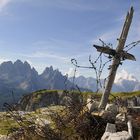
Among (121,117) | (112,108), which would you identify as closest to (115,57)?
(112,108)

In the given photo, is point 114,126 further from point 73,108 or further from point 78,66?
point 78,66

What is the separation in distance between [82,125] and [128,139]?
2.06 m

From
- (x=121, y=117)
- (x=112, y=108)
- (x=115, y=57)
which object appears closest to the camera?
(x=121, y=117)

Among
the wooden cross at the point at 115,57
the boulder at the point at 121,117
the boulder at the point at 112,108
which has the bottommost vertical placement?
the boulder at the point at 121,117

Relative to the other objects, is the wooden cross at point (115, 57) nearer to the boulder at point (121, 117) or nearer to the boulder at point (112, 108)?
the boulder at point (112, 108)

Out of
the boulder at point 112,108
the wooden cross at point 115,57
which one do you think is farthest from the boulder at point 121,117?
the wooden cross at point 115,57

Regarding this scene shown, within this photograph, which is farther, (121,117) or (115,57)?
(115,57)

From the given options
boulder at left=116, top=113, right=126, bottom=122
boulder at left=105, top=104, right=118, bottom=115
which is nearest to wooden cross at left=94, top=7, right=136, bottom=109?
boulder at left=105, top=104, right=118, bottom=115

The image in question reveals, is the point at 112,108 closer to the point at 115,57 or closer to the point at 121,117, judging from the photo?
the point at 121,117

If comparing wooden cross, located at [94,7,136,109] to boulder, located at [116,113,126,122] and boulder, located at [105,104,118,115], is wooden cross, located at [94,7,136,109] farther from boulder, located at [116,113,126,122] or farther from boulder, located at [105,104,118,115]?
boulder, located at [116,113,126,122]

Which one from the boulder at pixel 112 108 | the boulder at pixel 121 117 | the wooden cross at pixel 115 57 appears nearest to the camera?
the boulder at pixel 121 117

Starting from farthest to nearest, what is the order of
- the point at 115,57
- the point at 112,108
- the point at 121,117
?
1. the point at 115,57
2. the point at 112,108
3. the point at 121,117

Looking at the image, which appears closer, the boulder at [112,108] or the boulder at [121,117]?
the boulder at [121,117]

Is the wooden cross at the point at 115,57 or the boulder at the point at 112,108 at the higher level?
the wooden cross at the point at 115,57
